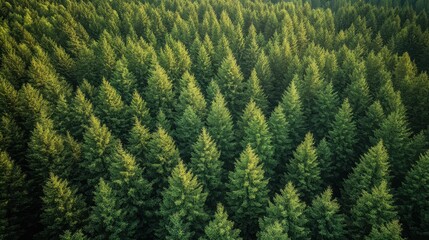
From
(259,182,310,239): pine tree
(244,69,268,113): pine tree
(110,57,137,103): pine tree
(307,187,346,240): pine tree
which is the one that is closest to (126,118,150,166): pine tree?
(110,57,137,103): pine tree

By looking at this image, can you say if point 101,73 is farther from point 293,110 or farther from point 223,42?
point 293,110

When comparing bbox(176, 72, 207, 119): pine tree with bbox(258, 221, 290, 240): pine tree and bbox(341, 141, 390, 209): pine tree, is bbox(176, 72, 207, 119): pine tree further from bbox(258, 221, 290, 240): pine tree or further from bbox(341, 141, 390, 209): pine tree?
bbox(258, 221, 290, 240): pine tree

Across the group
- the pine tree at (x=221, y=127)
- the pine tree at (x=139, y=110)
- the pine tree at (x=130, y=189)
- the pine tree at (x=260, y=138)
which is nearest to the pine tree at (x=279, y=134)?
the pine tree at (x=260, y=138)

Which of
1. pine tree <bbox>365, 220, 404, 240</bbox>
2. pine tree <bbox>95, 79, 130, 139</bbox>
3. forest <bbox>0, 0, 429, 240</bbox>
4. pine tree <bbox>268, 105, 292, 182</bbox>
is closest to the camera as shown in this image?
pine tree <bbox>365, 220, 404, 240</bbox>

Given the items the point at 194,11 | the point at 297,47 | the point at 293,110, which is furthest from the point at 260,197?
the point at 194,11

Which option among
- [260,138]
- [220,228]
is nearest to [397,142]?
[260,138]

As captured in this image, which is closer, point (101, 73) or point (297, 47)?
point (101, 73)
